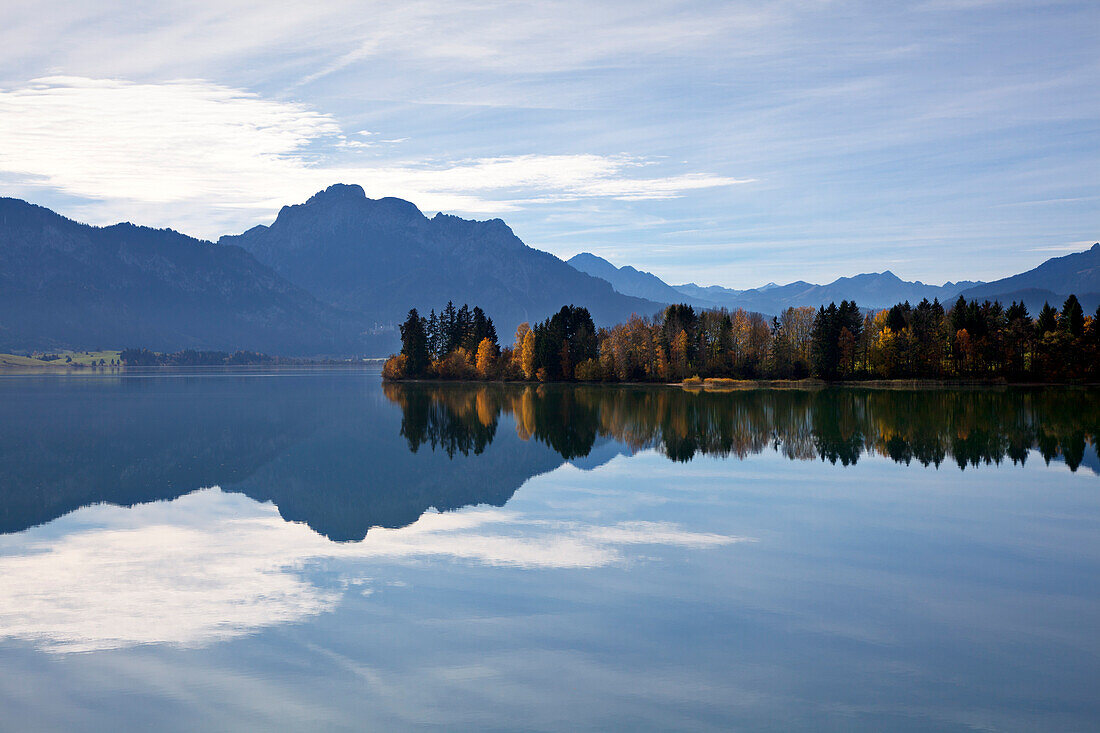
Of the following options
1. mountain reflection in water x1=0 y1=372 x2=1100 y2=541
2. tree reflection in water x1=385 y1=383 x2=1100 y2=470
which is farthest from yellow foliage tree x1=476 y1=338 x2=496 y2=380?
mountain reflection in water x1=0 y1=372 x2=1100 y2=541

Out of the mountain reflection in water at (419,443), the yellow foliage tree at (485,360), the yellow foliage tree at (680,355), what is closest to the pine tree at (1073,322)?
the mountain reflection in water at (419,443)

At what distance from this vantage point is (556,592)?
22359mm

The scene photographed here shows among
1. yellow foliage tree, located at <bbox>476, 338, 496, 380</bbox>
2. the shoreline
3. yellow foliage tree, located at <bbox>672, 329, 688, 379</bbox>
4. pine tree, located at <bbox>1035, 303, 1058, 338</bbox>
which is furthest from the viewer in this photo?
yellow foliage tree, located at <bbox>476, 338, 496, 380</bbox>

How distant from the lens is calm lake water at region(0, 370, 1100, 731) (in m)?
15.4

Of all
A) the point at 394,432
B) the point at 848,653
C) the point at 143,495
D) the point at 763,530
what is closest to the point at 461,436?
the point at 394,432

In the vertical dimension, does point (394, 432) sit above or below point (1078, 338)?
below

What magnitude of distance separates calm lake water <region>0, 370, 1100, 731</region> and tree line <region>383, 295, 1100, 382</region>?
342 ft

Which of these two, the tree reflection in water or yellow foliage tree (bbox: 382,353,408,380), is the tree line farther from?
the tree reflection in water

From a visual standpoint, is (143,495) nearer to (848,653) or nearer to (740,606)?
(740,606)

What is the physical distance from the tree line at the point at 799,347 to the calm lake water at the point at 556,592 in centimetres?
10422

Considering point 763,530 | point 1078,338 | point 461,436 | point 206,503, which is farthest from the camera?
point 1078,338

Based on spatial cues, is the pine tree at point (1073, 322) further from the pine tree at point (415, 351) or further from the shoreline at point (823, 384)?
the pine tree at point (415, 351)

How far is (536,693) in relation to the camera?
15750 mm

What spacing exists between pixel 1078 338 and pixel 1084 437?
9637 cm
